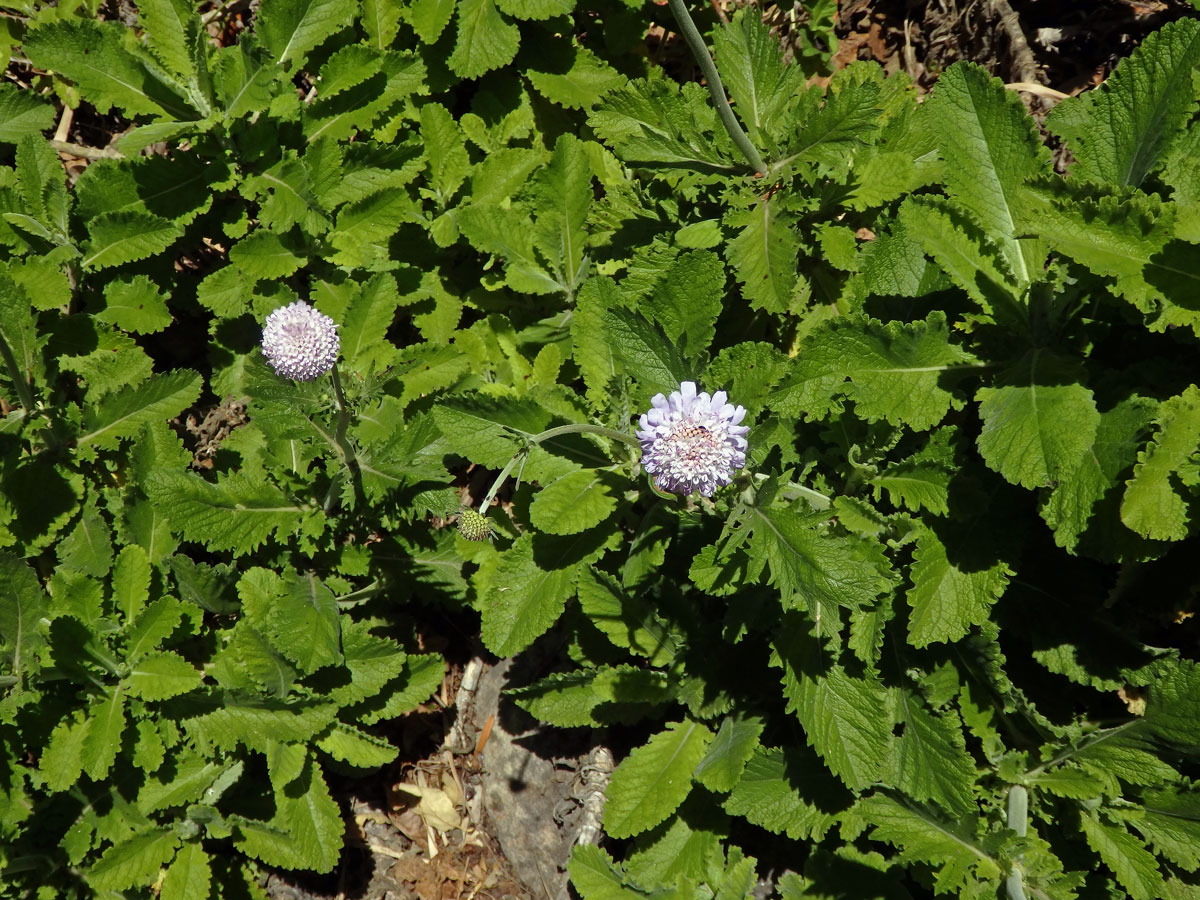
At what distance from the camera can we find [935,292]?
4027 mm

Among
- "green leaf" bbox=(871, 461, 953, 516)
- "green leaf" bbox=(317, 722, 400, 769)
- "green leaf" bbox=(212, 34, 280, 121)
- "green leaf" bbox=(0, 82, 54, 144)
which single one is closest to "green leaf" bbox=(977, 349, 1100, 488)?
"green leaf" bbox=(871, 461, 953, 516)

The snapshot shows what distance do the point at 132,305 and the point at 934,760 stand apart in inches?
184

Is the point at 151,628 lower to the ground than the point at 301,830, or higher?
higher

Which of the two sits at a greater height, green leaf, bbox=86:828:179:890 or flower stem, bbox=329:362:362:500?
flower stem, bbox=329:362:362:500

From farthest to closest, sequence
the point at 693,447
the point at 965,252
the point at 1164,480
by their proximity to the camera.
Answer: the point at 965,252, the point at 693,447, the point at 1164,480

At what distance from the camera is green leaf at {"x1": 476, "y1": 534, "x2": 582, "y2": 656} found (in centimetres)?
417

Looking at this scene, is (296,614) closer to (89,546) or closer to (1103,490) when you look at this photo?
(89,546)

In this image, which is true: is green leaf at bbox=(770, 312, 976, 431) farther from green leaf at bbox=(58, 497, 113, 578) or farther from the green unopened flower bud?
green leaf at bbox=(58, 497, 113, 578)

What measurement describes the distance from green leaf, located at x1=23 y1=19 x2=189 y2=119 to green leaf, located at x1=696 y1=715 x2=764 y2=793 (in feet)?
13.7

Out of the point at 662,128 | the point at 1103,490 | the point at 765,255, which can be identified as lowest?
the point at 1103,490

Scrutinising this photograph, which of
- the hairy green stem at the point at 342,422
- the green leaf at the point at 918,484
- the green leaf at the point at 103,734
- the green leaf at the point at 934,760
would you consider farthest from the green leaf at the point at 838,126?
the green leaf at the point at 103,734

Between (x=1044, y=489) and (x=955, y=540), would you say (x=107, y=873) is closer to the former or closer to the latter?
(x=955, y=540)

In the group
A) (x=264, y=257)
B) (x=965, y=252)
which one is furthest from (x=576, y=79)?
(x=965, y=252)

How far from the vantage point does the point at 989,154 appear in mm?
3592
